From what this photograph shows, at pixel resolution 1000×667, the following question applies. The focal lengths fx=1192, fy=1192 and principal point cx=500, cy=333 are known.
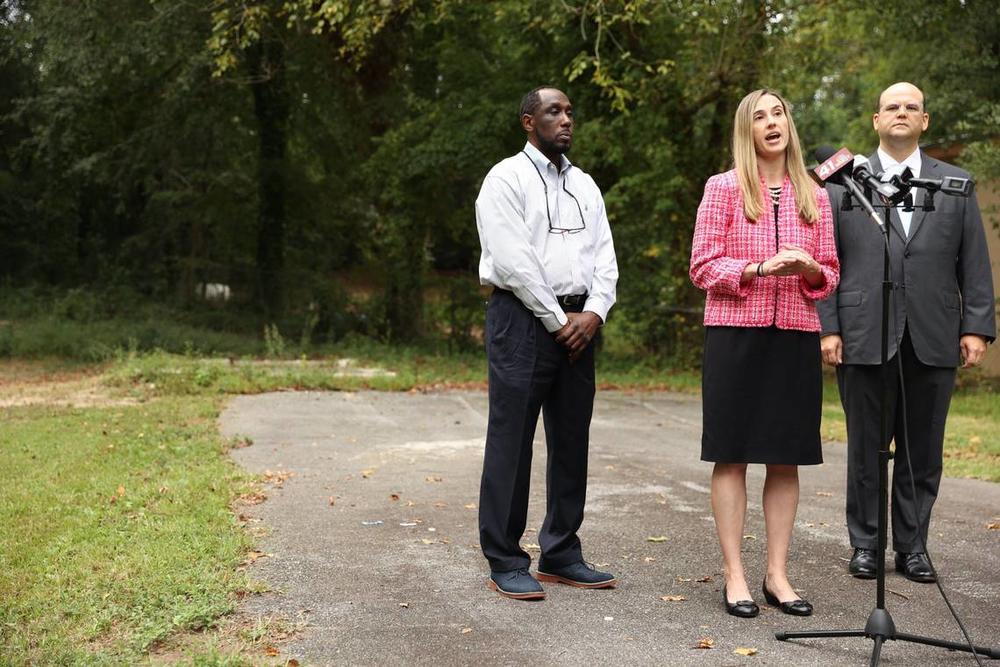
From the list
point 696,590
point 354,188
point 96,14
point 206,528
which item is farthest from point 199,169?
point 696,590

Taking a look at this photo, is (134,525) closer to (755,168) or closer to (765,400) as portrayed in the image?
(765,400)

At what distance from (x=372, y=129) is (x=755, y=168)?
19.7 metres

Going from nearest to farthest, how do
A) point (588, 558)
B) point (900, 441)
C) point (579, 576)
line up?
point (579, 576)
point (900, 441)
point (588, 558)

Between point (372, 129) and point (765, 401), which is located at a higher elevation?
point (372, 129)

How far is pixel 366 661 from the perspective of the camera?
13.9 feet

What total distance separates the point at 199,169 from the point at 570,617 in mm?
20587

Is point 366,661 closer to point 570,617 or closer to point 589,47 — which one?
point 570,617

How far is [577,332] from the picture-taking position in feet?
16.8

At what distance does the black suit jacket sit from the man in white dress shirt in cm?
123

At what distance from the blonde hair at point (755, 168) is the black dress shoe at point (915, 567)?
1.76 meters

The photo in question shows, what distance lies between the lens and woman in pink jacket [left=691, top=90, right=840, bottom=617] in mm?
4898

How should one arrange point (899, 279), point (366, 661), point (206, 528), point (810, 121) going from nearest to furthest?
1. point (366, 661)
2. point (899, 279)
3. point (206, 528)
4. point (810, 121)

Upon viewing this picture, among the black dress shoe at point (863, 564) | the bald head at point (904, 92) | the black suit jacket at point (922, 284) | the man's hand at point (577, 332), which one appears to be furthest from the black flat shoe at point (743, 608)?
the bald head at point (904, 92)

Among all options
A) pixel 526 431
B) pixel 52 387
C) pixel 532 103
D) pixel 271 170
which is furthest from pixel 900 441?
pixel 271 170
